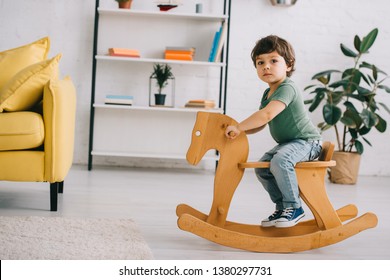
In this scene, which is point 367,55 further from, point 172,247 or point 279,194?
point 172,247

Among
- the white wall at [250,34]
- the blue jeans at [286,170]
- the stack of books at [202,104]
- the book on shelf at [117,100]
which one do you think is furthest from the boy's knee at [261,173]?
the white wall at [250,34]

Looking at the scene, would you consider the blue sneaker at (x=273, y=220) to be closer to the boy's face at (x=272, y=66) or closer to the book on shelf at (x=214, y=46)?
the boy's face at (x=272, y=66)

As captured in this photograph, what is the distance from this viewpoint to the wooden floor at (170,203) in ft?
7.50

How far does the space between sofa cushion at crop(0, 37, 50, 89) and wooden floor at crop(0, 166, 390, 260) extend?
638 millimetres

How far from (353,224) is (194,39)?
2773 mm

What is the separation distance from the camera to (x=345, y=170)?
4457mm

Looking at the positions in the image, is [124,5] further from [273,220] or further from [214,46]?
[273,220]

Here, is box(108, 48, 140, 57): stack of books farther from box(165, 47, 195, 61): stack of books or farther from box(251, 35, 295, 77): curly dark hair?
box(251, 35, 295, 77): curly dark hair

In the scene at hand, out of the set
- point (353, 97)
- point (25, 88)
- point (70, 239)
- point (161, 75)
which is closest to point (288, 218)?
point (70, 239)

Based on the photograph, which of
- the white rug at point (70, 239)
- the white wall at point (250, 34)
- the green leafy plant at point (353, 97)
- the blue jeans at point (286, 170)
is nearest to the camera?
the white rug at point (70, 239)

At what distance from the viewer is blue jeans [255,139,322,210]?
228 cm

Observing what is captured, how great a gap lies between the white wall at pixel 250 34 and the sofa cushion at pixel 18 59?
1.41 metres

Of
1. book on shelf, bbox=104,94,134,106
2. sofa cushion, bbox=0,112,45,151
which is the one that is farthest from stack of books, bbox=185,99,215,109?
sofa cushion, bbox=0,112,45,151
